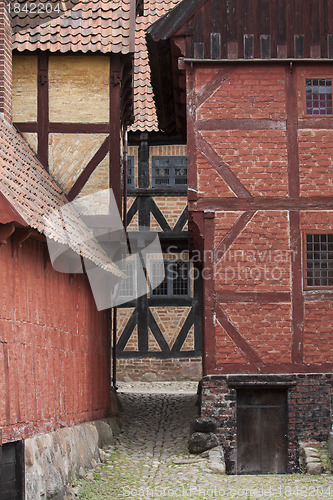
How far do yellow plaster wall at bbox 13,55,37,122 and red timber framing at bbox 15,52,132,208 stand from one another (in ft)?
0.33

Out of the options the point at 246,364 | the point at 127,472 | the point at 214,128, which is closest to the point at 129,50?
the point at 214,128

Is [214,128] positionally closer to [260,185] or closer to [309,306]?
[260,185]

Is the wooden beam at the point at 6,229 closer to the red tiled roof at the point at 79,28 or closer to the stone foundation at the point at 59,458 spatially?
the stone foundation at the point at 59,458

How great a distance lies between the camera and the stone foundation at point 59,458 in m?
9.56

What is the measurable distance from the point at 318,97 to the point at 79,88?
4.97m

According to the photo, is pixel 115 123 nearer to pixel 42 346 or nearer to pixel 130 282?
pixel 42 346

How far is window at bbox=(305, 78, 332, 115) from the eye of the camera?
1399 cm

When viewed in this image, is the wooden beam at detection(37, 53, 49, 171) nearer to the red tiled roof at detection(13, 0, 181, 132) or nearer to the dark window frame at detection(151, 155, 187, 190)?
the red tiled roof at detection(13, 0, 181, 132)

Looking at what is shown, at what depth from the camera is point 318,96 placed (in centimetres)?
1401

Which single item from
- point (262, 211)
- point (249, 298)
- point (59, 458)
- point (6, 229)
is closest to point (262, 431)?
point (249, 298)

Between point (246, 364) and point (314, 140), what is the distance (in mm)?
4055

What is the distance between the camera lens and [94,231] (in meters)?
15.5

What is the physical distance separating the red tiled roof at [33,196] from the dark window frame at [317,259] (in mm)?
3380

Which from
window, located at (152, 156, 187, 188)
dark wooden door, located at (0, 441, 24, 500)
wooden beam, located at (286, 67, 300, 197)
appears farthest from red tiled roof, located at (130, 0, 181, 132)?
dark wooden door, located at (0, 441, 24, 500)
